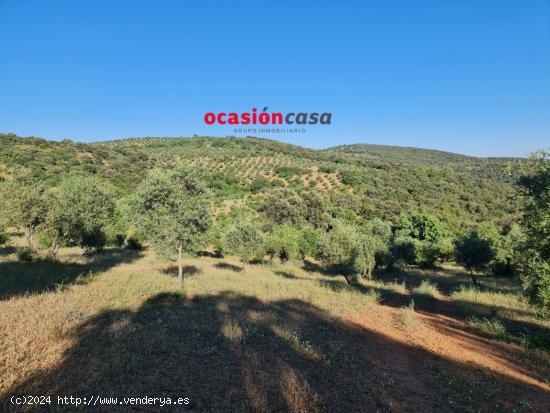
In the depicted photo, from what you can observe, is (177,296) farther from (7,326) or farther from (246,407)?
(246,407)

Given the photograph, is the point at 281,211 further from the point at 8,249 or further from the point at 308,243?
the point at 8,249

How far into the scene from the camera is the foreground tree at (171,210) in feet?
56.0

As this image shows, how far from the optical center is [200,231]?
1830cm

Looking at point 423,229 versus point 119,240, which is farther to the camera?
point 423,229

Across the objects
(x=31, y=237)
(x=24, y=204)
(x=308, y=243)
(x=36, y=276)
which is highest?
(x=24, y=204)

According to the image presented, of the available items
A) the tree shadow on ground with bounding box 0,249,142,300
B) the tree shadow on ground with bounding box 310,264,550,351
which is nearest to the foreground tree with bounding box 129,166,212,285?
the tree shadow on ground with bounding box 0,249,142,300

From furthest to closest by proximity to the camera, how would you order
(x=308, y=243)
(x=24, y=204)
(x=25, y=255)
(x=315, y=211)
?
(x=315, y=211), (x=308, y=243), (x=25, y=255), (x=24, y=204)

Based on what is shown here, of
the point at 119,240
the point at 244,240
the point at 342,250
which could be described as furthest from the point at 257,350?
the point at 119,240

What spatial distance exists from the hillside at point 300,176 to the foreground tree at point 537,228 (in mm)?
53906

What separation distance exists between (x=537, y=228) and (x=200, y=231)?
1596cm

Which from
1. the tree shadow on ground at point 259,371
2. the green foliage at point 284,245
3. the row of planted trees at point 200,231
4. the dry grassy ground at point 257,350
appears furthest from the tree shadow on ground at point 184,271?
the green foliage at point 284,245

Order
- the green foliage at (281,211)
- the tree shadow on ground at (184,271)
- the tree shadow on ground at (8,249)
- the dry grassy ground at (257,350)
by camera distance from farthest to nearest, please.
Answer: the green foliage at (281,211)
the tree shadow on ground at (8,249)
the tree shadow on ground at (184,271)
the dry grassy ground at (257,350)

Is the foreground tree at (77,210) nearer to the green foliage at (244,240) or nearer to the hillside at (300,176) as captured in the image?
the green foliage at (244,240)

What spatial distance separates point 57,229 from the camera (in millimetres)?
22531
